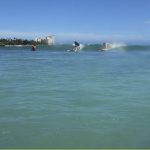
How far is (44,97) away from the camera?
15.3 metres

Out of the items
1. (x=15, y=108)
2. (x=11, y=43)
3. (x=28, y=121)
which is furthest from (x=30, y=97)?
(x=11, y=43)

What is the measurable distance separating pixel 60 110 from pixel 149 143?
3.99 metres

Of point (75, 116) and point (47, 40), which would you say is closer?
point (75, 116)

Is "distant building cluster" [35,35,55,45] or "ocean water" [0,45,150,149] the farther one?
"distant building cluster" [35,35,55,45]

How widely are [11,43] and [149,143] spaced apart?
93.3 meters

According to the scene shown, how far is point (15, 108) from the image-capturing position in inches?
519

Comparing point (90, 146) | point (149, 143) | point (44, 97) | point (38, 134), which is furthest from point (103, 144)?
point (44, 97)

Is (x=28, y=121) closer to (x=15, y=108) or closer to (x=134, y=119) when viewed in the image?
(x=15, y=108)

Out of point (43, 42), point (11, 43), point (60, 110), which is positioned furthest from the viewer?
point (43, 42)

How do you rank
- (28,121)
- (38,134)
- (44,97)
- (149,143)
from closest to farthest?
(149,143)
(38,134)
(28,121)
(44,97)

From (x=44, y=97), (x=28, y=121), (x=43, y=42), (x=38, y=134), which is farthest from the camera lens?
(x=43, y=42)

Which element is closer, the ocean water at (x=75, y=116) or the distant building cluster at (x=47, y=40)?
the ocean water at (x=75, y=116)

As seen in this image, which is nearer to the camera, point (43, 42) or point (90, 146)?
point (90, 146)

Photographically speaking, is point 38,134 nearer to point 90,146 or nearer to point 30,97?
point 90,146
